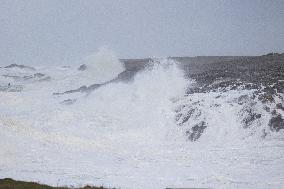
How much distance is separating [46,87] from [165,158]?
47.9 meters

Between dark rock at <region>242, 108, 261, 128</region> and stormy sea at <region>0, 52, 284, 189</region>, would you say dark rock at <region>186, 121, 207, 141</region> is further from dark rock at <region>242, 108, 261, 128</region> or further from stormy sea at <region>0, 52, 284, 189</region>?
dark rock at <region>242, 108, 261, 128</region>

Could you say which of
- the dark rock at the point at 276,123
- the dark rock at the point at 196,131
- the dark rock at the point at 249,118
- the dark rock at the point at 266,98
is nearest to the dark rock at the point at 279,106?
the dark rock at the point at 266,98

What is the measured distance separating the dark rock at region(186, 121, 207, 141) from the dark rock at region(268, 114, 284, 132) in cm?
466

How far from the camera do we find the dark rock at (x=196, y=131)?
29438 mm

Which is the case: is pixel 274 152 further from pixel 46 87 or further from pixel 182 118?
pixel 46 87

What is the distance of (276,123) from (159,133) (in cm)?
879

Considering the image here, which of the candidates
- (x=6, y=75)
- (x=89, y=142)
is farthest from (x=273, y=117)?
(x=6, y=75)

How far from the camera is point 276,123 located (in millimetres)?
27812

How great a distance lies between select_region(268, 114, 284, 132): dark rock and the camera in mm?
27464

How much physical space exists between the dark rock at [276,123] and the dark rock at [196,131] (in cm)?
466

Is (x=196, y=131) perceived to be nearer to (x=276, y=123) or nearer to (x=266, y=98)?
(x=276, y=123)

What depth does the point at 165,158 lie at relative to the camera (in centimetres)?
2361

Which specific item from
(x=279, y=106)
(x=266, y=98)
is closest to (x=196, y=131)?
(x=266, y=98)

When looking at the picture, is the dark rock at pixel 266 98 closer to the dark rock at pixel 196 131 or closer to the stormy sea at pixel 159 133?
the stormy sea at pixel 159 133
